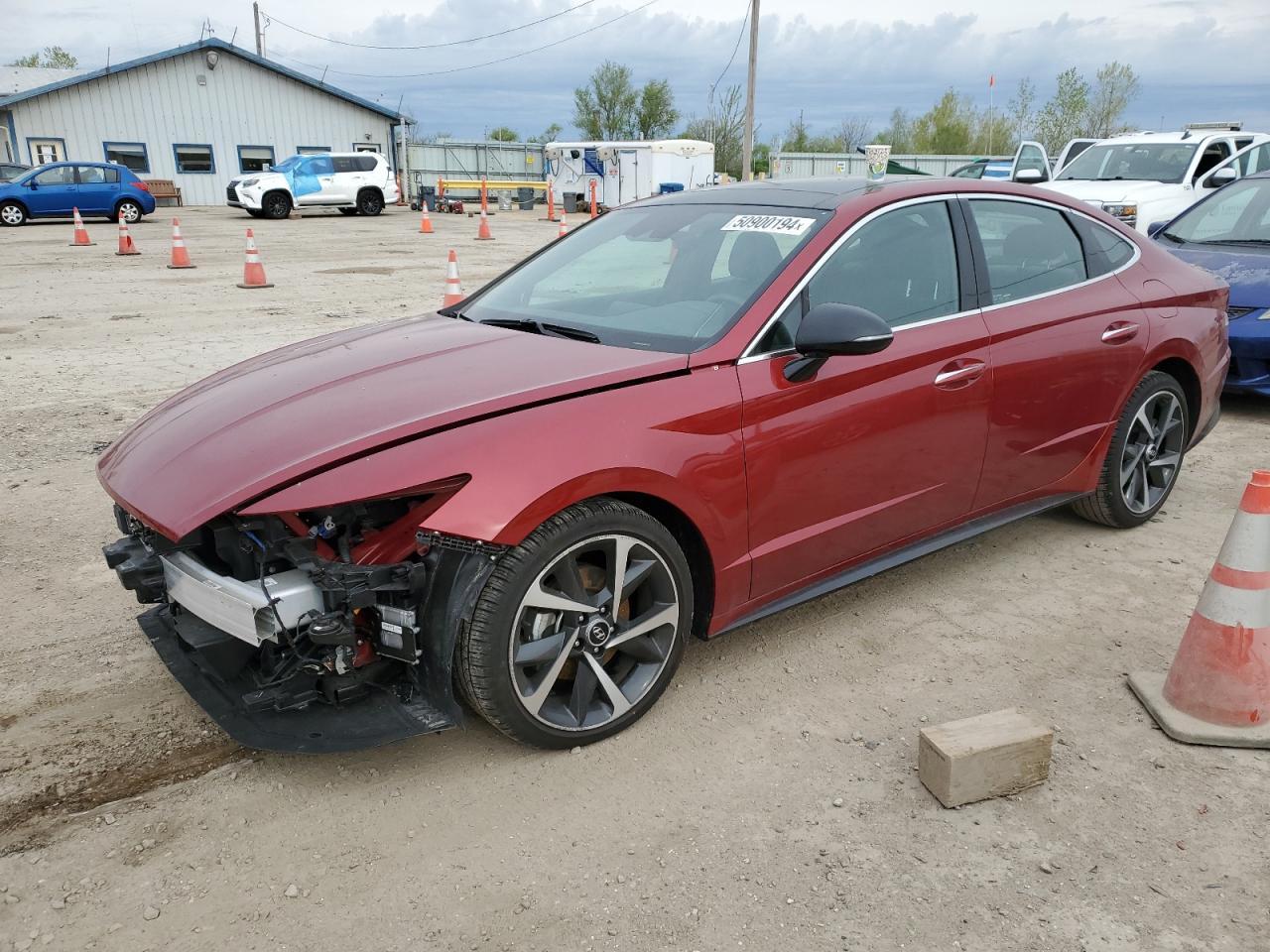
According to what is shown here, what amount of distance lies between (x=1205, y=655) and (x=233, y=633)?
288cm

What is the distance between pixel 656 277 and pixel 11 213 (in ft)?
86.7

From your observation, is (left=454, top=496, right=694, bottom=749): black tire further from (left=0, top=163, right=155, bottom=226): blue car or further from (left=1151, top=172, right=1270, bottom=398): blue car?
(left=0, top=163, right=155, bottom=226): blue car

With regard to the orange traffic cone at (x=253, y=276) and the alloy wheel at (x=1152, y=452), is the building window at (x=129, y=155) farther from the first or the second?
the alloy wheel at (x=1152, y=452)

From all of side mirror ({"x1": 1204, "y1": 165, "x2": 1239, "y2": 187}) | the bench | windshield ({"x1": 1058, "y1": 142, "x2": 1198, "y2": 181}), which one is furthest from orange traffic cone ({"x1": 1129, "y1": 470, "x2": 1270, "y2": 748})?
the bench

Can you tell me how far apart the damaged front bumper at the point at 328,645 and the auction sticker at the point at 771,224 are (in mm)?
1660

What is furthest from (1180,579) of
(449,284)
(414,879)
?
(449,284)

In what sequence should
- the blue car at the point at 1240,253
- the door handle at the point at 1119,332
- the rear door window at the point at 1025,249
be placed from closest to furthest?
the rear door window at the point at 1025,249, the door handle at the point at 1119,332, the blue car at the point at 1240,253

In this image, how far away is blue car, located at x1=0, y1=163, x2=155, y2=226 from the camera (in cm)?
2422

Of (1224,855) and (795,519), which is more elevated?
(795,519)

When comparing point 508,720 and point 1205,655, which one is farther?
point 1205,655

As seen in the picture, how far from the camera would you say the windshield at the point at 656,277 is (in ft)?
10.7

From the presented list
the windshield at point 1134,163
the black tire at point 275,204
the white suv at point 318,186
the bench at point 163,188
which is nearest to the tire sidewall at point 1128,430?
the windshield at point 1134,163

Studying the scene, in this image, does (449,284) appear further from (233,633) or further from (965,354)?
(233,633)

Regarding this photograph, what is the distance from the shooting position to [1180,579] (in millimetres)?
4184
